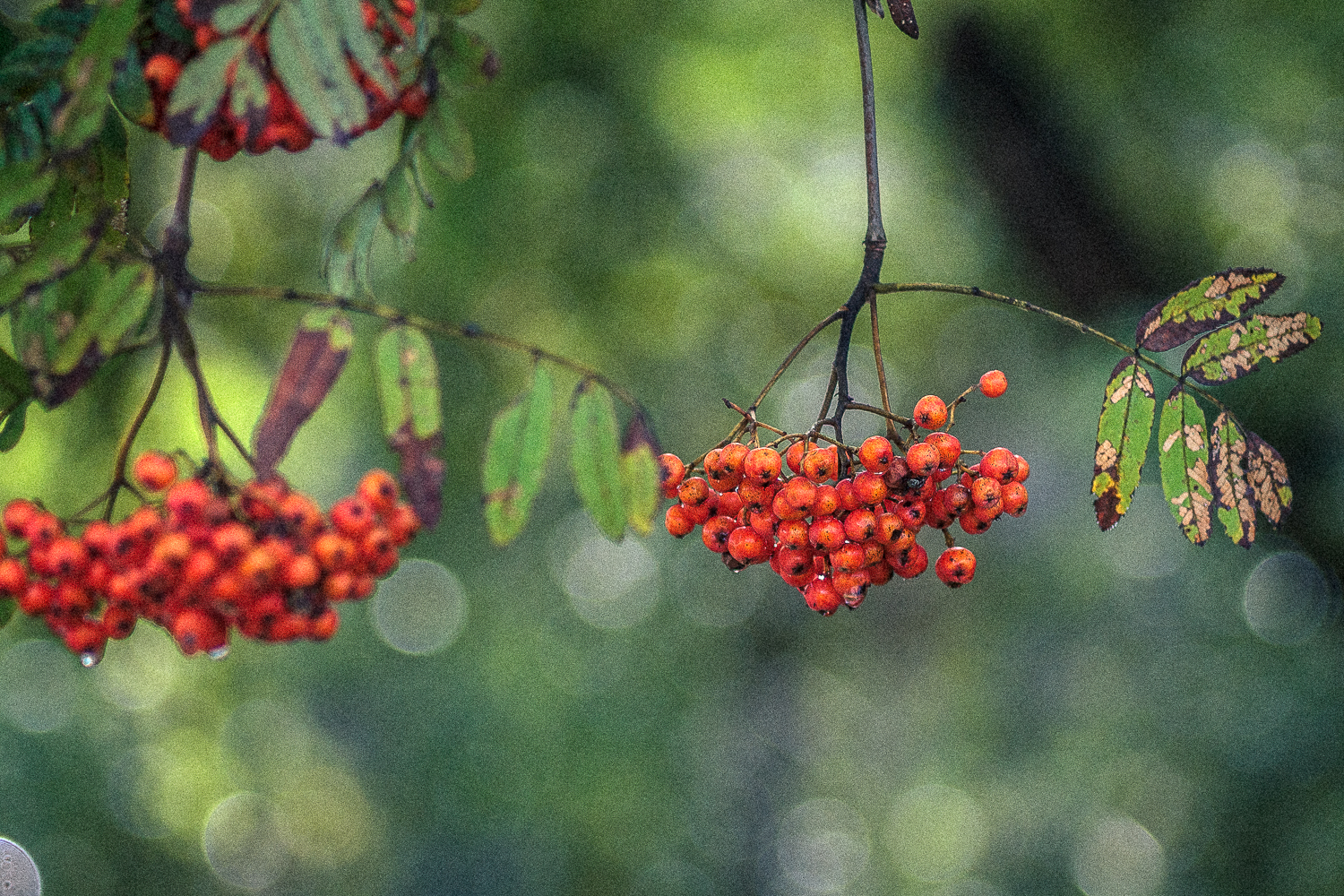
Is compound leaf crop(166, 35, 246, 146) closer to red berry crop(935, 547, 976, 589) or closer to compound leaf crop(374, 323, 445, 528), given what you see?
compound leaf crop(374, 323, 445, 528)

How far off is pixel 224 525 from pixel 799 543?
73 centimetres

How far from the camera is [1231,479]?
1.46m

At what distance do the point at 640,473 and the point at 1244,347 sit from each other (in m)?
0.98

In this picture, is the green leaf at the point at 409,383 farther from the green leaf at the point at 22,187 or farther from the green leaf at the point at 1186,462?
the green leaf at the point at 1186,462

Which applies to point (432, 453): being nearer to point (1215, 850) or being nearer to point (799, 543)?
point (799, 543)

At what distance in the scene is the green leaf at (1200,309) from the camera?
1.44m

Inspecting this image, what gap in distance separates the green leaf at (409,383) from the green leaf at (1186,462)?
1.00 meters

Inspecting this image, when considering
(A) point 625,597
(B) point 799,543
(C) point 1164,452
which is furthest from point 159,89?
(A) point 625,597

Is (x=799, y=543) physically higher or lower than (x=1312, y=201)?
lower

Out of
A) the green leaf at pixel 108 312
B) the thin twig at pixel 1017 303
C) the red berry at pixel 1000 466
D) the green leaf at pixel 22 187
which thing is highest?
the thin twig at pixel 1017 303

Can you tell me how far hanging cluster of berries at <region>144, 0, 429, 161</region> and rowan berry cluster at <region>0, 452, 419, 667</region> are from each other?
373 mm

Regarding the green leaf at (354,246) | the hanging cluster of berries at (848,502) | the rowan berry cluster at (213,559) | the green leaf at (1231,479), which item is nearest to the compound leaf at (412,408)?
the rowan berry cluster at (213,559)

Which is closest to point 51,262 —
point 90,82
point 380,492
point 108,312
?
point 108,312

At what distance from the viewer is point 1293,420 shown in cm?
515
